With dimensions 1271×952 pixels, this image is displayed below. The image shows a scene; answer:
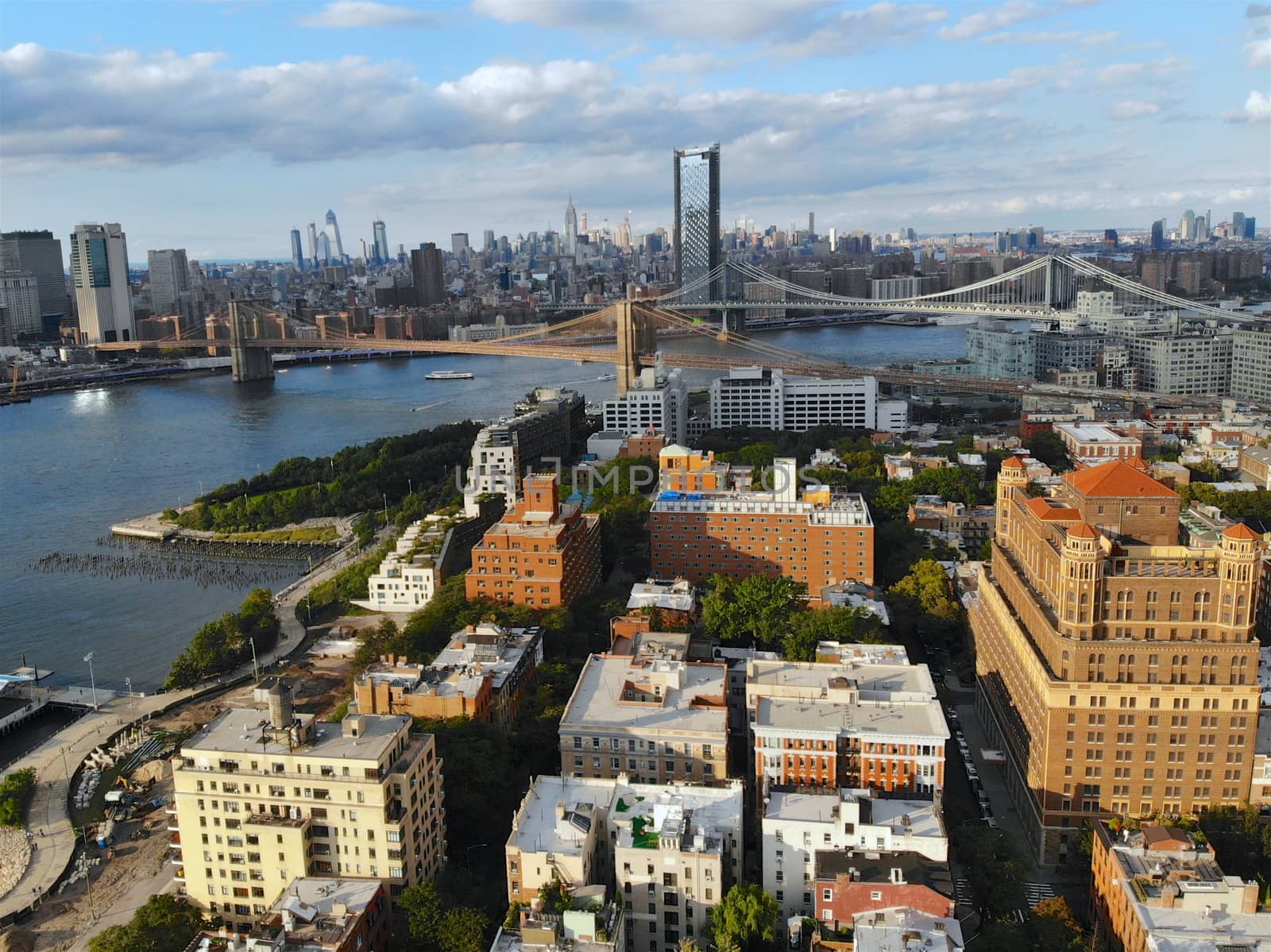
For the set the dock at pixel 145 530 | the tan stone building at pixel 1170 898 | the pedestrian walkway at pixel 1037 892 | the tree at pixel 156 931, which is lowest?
the pedestrian walkway at pixel 1037 892

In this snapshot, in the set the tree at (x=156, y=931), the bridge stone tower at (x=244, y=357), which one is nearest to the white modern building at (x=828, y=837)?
the tree at (x=156, y=931)

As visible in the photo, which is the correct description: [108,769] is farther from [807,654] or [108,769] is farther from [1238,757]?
[1238,757]

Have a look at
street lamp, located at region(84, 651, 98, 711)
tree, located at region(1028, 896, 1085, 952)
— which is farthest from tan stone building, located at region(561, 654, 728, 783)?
street lamp, located at region(84, 651, 98, 711)

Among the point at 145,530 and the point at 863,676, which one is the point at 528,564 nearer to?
the point at 863,676

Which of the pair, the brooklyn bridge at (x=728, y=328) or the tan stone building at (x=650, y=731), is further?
the brooklyn bridge at (x=728, y=328)

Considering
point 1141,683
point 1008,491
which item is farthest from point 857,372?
point 1141,683

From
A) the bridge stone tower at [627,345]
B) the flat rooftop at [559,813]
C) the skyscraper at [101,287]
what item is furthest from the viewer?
the skyscraper at [101,287]

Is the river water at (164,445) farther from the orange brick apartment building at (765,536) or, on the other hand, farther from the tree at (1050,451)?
the tree at (1050,451)

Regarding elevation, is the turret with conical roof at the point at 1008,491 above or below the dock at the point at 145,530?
above
